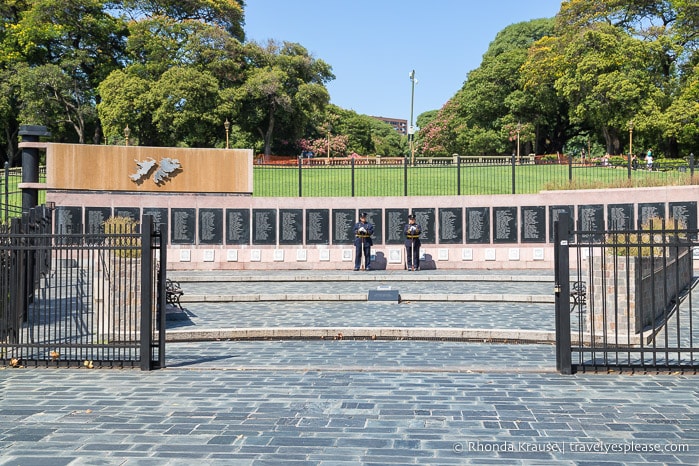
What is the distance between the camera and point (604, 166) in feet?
86.6

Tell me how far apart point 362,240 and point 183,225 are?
19.8 ft

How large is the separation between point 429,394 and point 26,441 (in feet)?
13.0

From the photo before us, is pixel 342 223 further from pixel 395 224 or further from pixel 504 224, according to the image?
pixel 504 224

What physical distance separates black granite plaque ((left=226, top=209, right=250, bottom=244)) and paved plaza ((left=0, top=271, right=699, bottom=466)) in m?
10.7

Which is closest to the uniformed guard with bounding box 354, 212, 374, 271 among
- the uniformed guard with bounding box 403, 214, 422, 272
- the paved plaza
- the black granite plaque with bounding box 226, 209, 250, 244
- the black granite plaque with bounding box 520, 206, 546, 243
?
the uniformed guard with bounding box 403, 214, 422, 272

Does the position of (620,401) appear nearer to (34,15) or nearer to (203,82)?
(203,82)

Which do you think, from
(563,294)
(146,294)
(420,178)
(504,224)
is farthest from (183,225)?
(563,294)

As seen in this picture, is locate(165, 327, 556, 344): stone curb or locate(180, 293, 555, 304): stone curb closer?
locate(165, 327, 556, 344): stone curb

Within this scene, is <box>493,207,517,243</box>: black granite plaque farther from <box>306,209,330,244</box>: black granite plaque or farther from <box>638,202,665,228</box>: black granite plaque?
<box>306,209,330,244</box>: black granite plaque

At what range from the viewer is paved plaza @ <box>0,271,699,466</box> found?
5348mm

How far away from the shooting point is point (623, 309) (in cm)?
1052

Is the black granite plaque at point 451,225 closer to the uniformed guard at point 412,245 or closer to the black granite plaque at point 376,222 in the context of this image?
the uniformed guard at point 412,245

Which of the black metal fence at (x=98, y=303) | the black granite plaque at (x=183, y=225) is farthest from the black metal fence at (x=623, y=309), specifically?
the black granite plaque at (x=183, y=225)

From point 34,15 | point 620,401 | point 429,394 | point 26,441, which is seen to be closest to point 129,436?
point 26,441
